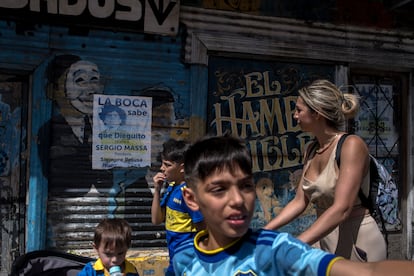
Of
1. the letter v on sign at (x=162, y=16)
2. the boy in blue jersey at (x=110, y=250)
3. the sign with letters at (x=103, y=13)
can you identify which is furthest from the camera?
the letter v on sign at (x=162, y=16)

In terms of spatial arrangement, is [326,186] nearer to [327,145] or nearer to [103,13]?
[327,145]

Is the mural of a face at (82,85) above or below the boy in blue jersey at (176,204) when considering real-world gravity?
above

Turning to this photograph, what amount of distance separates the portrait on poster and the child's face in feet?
8.02

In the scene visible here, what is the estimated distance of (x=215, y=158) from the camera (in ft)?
5.46

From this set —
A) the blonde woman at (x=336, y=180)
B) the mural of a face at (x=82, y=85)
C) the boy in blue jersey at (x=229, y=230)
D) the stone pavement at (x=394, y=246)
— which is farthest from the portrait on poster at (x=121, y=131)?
the boy in blue jersey at (x=229, y=230)

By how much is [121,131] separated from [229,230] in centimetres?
404

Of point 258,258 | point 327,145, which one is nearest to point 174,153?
point 327,145

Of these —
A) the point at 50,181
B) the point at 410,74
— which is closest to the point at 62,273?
the point at 50,181

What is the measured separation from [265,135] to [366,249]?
3.46 metres

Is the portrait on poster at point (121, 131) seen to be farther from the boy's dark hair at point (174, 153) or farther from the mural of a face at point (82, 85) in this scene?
the boy's dark hair at point (174, 153)

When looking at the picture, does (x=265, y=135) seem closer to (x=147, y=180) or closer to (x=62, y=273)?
(x=147, y=180)

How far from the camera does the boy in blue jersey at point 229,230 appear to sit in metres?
1.49

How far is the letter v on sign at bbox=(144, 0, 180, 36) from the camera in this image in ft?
18.3

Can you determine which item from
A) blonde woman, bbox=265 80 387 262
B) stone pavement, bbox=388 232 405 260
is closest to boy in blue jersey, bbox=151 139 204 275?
blonde woman, bbox=265 80 387 262
